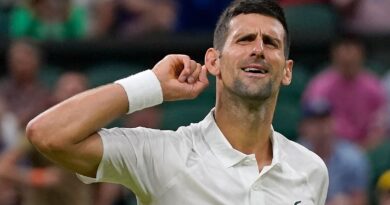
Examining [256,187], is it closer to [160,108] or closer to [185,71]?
[185,71]

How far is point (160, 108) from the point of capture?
31.4 ft

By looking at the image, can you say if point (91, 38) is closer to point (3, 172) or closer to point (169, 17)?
point (169, 17)

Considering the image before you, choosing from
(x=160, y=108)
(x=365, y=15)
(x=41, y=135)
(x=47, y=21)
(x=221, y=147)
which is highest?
(x=41, y=135)

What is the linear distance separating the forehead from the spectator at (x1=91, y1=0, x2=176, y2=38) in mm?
5925

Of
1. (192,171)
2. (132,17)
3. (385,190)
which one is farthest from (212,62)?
(132,17)

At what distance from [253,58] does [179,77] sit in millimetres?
294

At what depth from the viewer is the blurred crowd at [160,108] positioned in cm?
834

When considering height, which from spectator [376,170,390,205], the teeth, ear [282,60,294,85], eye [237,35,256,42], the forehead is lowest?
spectator [376,170,390,205]

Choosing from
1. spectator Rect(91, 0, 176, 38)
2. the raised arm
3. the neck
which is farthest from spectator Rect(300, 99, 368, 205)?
the raised arm

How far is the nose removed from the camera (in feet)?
14.8

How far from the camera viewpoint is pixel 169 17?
1067cm

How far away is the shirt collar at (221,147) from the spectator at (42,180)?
3567 mm

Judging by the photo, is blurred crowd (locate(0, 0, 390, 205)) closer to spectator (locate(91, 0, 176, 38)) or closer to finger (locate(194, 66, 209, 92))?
spectator (locate(91, 0, 176, 38))

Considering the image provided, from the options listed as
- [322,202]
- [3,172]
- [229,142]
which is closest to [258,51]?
[229,142]
